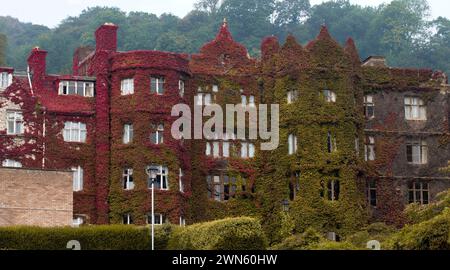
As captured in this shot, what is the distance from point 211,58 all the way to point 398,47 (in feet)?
191

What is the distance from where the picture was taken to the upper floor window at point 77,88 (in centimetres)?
7188

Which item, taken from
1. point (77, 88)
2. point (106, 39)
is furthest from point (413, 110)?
point (77, 88)

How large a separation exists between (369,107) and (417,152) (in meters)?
4.38

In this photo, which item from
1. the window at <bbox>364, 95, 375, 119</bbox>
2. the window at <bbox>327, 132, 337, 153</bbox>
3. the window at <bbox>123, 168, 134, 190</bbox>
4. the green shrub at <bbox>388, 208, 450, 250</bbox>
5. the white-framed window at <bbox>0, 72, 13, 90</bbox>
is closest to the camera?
the green shrub at <bbox>388, 208, 450, 250</bbox>

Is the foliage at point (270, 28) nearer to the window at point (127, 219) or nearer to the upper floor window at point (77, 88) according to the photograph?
Result: the upper floor window at point (77, 88)

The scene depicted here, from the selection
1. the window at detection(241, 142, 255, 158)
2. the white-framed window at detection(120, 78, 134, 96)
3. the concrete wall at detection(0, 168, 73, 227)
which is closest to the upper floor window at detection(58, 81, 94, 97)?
the white-framed window at detection(120, 78, 134, 96)

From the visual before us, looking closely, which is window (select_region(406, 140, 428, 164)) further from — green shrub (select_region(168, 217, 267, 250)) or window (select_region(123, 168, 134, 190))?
green shrub (select_region(168, 217, 267, 250))

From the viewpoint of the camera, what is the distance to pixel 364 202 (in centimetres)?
7188

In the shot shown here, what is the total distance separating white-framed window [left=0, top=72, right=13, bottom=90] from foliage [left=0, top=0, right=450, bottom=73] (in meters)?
48.3

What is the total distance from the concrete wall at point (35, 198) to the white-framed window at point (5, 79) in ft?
32.1

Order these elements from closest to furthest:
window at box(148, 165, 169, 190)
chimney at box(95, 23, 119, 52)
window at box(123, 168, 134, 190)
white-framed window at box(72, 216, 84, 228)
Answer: white-framed window at box(72, 216, 84, 228), window at box(148, 165, 169, 190), window at box(123, 168, 134, 190), chimney at box(95, 23, 119, 52)

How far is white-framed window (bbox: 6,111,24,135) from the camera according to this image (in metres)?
69.3
